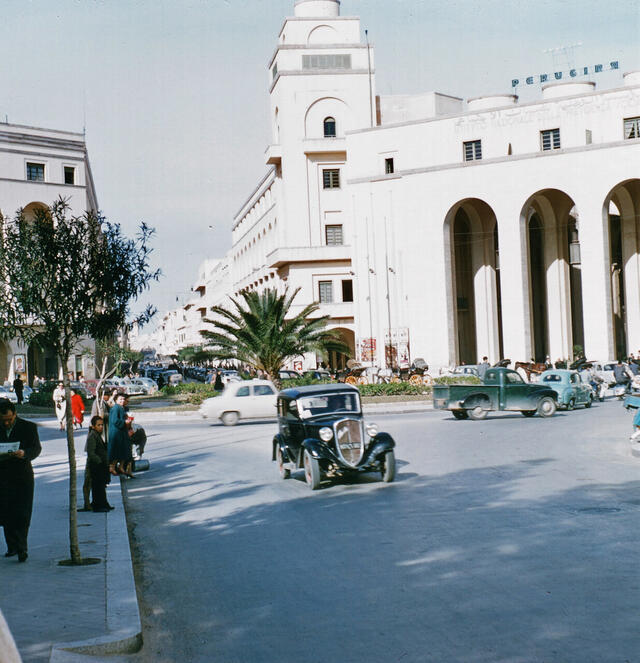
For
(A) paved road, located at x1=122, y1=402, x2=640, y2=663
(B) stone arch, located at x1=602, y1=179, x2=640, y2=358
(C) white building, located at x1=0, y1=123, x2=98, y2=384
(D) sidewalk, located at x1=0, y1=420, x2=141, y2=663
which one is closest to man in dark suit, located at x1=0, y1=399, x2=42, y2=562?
(D) sidewalk, located at x1=0, y1=420, x2=141, y2=663

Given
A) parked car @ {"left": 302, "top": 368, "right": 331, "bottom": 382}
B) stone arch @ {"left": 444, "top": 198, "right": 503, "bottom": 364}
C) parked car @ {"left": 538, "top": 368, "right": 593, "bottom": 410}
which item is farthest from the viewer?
stone arch @ {"left": 444, "top": 198, "right": 503, "bottom": 364}

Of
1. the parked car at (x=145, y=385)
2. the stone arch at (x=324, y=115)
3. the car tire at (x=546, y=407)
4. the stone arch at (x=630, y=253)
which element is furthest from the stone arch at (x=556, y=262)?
the car tire at (x=546, y=407)

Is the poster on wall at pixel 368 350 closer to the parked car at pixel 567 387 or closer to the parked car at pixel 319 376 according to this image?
the parked car at pixel 319 376

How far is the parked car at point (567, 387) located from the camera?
30.2 metres

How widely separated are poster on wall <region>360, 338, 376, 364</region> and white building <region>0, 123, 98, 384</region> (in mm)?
18053

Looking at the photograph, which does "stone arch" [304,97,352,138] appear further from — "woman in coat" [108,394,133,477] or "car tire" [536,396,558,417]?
"woman in coat" [108,394,133,477]

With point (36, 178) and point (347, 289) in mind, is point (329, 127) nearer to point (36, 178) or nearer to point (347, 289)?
point (347, 289)

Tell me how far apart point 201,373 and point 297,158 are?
811 inches

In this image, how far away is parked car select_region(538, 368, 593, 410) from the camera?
3019 centimetres

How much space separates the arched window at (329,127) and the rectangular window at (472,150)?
467 inches

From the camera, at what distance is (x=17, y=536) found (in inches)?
350

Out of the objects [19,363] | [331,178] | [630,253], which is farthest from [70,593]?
[331,178]

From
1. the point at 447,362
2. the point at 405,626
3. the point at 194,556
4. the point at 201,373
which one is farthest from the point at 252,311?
Result: the point at 201,373

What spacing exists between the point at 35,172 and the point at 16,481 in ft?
185
